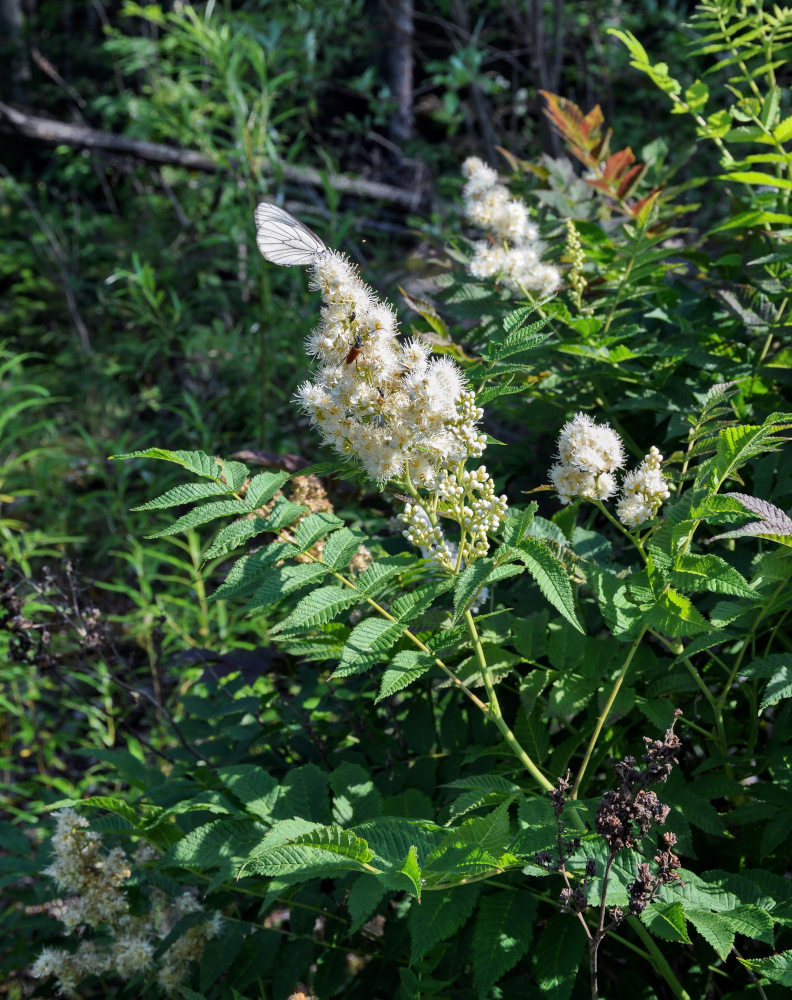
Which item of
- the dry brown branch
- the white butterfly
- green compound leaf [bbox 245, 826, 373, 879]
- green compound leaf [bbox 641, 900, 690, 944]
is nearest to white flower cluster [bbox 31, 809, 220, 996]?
green compound leaf [bbox 245, 826, 373, 879]

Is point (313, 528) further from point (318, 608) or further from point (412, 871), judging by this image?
point (412, 871)

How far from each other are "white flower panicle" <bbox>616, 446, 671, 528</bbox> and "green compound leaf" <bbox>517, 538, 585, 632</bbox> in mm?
189

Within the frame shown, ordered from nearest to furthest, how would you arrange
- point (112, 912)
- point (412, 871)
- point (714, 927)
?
point (412, 871), point (714, 927), point (112, 912)

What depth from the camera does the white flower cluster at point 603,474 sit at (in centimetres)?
128

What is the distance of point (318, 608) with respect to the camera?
1.20 metres

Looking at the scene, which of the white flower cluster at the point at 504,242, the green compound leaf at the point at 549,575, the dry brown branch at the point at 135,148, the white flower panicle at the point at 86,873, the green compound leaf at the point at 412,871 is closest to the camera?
the green compound leaf at the point at 412,871

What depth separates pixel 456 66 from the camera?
3.90 m

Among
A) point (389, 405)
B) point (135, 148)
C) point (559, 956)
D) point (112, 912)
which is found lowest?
point (135, 148)

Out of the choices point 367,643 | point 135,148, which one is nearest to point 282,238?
point 367,643

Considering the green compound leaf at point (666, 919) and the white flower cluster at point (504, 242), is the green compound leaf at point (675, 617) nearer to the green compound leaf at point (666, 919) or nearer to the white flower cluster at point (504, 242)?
the green compound leaf at point (666, 919)

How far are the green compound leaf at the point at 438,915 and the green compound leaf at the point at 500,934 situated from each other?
0.03m

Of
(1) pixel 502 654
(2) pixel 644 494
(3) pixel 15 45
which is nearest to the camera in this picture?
(2) pixel 644 494

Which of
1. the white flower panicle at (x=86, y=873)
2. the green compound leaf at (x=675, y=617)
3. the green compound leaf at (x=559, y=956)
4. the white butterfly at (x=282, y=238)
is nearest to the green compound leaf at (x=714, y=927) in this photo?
the green compound leaf at (x=559, y=956)

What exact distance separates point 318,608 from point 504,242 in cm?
92
